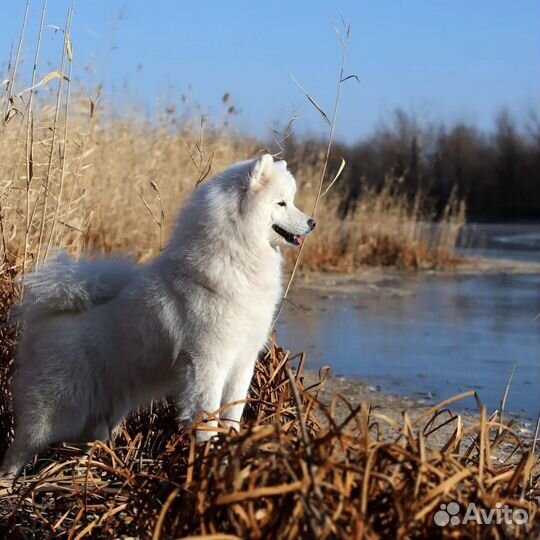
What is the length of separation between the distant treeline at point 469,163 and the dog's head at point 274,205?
19.8 m

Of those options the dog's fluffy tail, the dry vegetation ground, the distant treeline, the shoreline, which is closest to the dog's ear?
the dog's fluffy tail

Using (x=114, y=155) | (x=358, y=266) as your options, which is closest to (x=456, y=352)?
(x=114, y=155)

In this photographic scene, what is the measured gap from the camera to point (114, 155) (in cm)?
888

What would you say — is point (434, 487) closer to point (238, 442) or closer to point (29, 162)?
point (238, 442)

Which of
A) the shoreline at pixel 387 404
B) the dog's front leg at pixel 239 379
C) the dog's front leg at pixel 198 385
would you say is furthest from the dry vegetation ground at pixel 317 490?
the shoreline at pixel 387 404

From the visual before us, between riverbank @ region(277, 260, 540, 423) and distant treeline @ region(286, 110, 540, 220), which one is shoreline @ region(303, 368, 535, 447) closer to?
riverbank @ region(277, 260, 540, 423)

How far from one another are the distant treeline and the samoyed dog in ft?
65.4

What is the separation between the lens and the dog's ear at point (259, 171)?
290cm

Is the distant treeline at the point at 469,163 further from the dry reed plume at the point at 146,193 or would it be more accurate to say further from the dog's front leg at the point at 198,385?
the dog's front leg at the point at 198,385

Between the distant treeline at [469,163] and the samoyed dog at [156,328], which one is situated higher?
the distant treeline at [469,163]

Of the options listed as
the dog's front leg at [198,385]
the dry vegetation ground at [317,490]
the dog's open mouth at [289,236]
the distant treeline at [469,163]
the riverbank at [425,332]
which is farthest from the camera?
the distant treeline at [469,163]

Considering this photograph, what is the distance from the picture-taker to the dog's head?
9.53 ft

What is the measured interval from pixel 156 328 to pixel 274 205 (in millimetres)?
620

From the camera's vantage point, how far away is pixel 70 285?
2.79m
